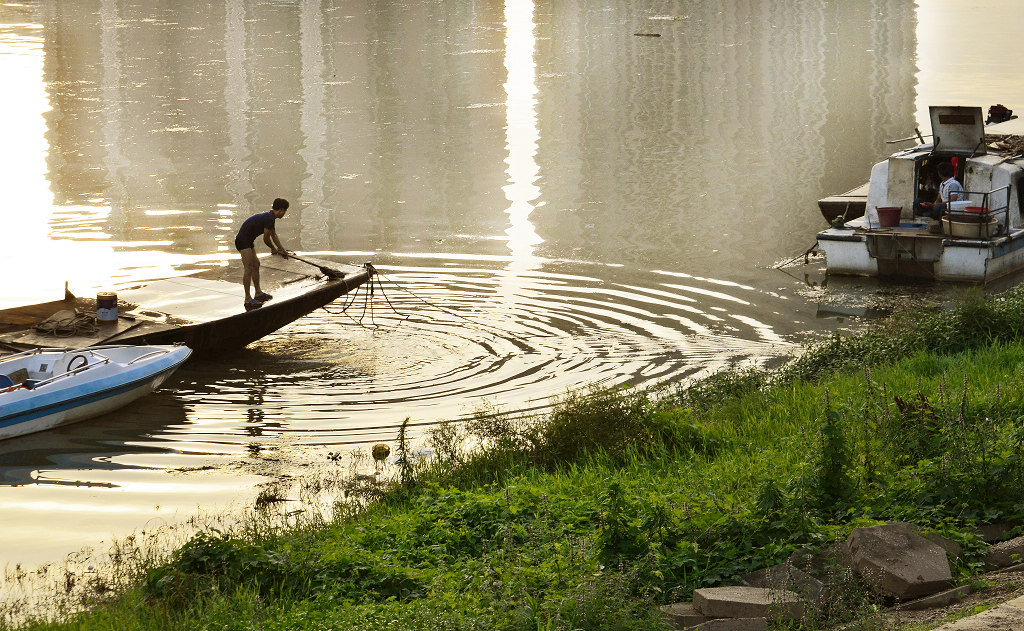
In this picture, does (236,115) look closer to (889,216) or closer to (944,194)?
(889,216)

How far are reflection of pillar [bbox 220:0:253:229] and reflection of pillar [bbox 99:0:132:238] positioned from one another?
2401 mm

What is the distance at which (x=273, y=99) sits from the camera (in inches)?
1654

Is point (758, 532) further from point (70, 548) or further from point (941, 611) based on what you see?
point (70, 548)

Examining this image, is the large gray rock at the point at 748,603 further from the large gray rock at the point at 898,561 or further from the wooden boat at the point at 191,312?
the wooden boat at the point at 191,312

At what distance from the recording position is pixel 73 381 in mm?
13742

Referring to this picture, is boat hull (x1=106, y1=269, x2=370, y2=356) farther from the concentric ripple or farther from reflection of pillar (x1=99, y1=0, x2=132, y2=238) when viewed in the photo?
reflection of pillar (x1=99, y1=0, x2=132, y2=238)

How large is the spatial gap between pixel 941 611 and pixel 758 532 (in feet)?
4.78

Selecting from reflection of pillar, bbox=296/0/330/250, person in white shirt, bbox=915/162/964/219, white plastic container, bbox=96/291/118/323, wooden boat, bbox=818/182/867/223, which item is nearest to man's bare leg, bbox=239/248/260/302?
white plastic container, bbox=96/291/118/323

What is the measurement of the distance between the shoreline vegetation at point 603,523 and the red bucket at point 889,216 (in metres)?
9.34

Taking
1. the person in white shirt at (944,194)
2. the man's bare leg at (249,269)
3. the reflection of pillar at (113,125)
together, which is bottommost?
the man's bare leg at (249,269)

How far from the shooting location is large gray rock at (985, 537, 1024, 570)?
7.23m

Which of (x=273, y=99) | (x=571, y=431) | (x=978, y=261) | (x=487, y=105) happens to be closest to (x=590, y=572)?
(x=571, y=431)

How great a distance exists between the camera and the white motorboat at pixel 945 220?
1944 cm

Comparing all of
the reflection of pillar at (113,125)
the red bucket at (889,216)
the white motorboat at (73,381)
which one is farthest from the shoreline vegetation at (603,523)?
the reflection of pillar at (113,125)
